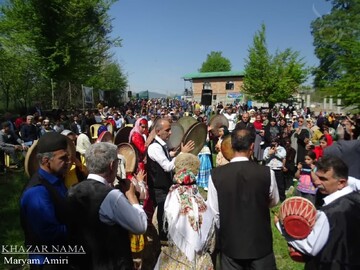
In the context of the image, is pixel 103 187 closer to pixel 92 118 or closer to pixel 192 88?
pixel 92 118

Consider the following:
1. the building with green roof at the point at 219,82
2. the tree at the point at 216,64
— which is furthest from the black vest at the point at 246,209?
the tree at the point at 216,64

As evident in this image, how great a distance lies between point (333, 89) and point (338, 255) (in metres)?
12.1

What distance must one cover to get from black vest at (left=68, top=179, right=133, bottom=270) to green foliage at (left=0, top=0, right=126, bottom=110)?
18.7 meters

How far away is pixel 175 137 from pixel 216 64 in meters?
82.1

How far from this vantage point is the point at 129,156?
4914mm

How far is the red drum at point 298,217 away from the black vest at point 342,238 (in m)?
0.17

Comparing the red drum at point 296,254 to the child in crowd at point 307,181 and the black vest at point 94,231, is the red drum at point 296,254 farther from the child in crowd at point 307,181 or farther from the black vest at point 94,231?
the child in crowd at point 307,181

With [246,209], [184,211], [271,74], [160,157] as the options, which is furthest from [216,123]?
[271,74]

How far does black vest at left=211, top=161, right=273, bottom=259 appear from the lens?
9.75 feet

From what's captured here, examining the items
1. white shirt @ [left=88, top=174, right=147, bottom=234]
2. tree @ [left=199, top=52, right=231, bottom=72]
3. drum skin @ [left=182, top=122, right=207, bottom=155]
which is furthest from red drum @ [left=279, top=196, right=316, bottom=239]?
tree @ [left=199, top=52, right=231, bottom=72]

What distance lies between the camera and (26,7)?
63.3ft

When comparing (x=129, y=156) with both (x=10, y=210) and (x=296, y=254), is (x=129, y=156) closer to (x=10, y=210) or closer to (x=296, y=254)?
(x=296, y=254)

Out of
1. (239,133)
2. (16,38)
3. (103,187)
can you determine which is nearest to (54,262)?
(103,187)

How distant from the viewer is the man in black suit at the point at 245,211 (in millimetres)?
2975
